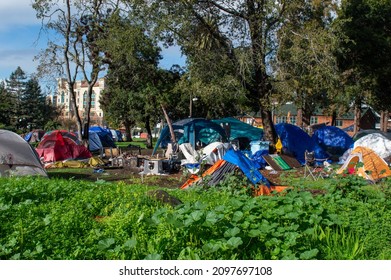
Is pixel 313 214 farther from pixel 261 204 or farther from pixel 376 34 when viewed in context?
pixel 376 34

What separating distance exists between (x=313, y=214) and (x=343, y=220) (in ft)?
1.76

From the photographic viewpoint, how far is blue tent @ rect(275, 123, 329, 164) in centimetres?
2091

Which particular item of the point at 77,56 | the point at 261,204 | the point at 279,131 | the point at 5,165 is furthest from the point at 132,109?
the point at 261,204

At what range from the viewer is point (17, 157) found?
12.5m

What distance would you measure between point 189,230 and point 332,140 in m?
21.4

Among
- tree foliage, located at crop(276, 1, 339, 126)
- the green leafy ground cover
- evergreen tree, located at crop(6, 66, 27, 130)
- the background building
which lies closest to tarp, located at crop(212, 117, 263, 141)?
tree foliage, located at crop(276, 1, 339, 126)

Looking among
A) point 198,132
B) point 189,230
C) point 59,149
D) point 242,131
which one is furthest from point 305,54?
point 189,230

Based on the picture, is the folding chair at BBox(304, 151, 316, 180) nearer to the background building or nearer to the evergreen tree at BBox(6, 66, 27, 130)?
the background building

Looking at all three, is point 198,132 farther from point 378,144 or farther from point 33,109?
point 33,109

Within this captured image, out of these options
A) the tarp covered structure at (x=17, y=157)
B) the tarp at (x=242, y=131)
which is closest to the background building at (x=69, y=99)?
the tarp at (x=242, y=131)

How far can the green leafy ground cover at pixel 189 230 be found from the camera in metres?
4.04

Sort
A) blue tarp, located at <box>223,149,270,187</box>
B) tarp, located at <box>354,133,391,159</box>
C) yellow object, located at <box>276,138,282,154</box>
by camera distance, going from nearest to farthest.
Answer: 1. blue tarp, located at <box>223,149,270,187</box>
2. tarp, located at <box>354,133,391,159</box>
3. yellow object, located at <box>276,138,282,154</box>

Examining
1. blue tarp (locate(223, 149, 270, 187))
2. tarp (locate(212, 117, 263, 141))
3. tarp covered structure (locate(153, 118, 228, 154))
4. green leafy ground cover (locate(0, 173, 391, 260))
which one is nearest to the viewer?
green leafy ground cover (locate(0, 173, 391, 260))

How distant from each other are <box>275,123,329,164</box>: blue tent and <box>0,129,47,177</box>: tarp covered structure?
11753 mm
